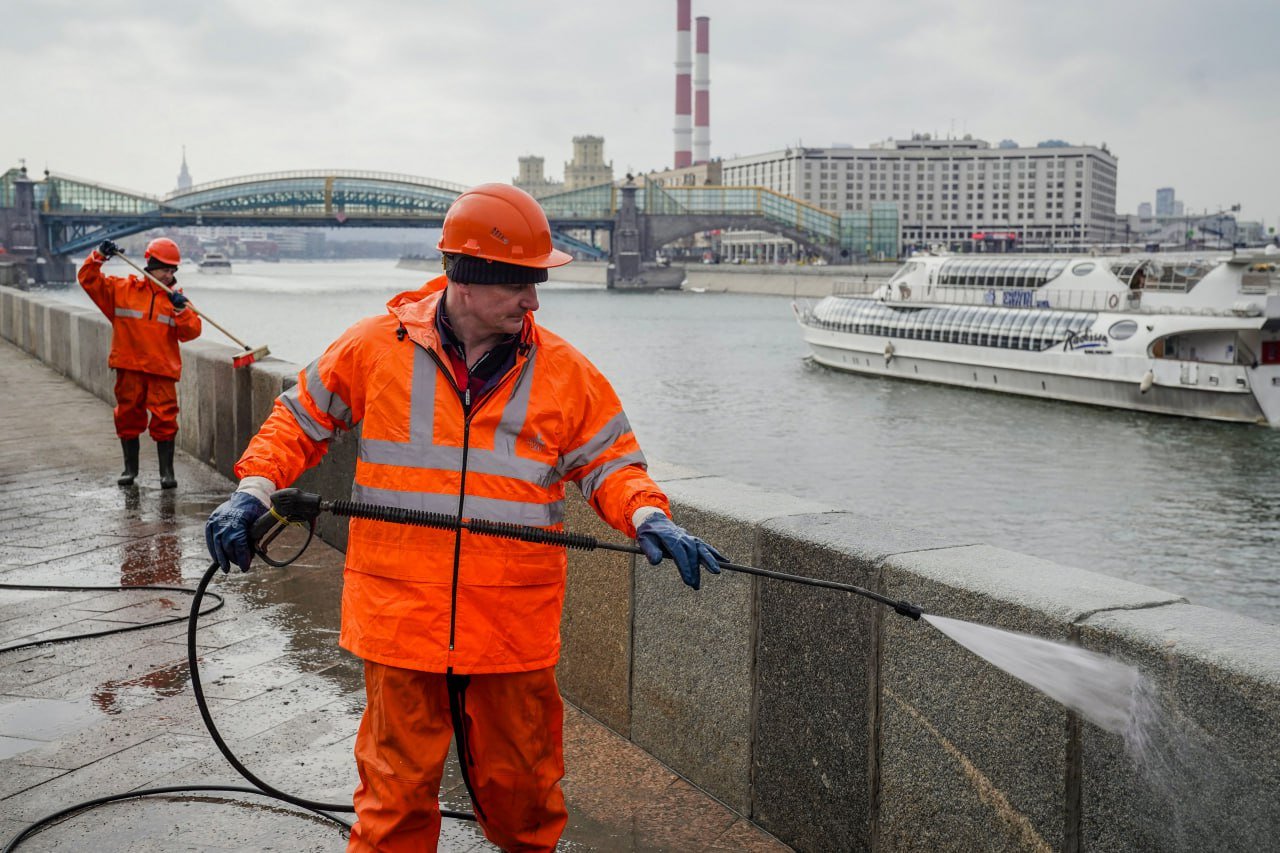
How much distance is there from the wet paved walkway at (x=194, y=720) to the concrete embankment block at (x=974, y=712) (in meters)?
0.64

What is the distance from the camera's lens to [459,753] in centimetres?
281

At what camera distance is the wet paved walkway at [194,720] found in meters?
3.56

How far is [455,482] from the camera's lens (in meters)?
2.74

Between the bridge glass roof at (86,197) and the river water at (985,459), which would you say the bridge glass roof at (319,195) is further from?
the river water at (985,459)

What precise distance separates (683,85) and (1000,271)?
11848cm

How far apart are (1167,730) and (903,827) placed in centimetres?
85

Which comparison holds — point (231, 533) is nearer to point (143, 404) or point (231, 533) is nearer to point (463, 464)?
point (463, 464)

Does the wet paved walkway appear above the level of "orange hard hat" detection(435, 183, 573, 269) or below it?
below

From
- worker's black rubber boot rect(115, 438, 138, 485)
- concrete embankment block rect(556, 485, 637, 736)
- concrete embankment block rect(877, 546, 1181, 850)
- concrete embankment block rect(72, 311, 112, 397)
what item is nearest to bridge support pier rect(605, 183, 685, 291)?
concrete embankment block rect(72, 311, 112, 397)

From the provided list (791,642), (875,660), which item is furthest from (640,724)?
(875,660)

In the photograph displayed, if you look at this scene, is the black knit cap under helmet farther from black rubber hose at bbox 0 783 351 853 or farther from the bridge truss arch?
the bridge truss arch

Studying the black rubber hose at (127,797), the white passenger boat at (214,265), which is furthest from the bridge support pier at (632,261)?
the black rubber hose at (127,797)

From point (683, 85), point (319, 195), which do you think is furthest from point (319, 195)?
point (683, 85)

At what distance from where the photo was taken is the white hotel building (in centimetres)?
17088
